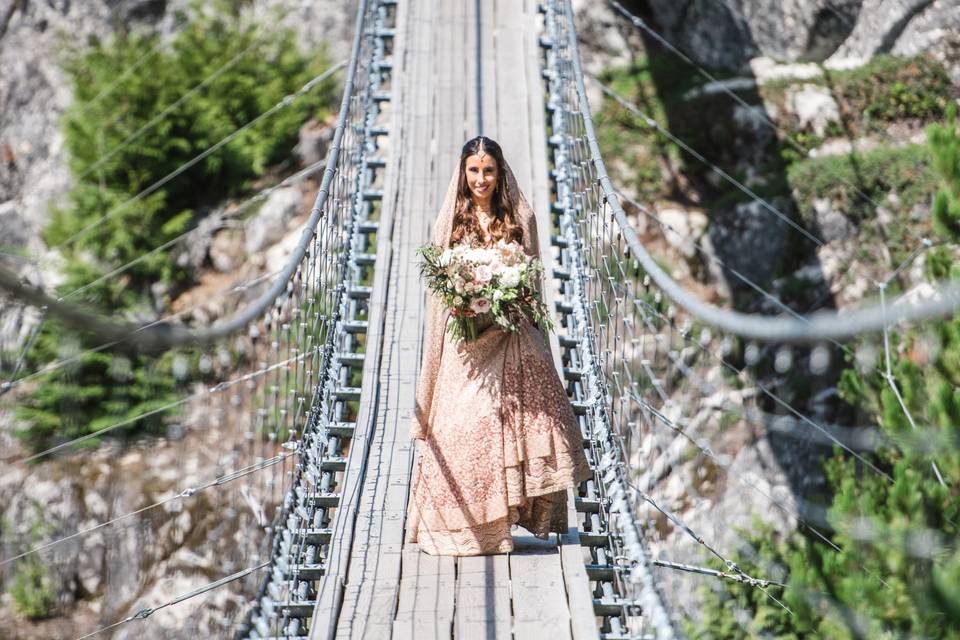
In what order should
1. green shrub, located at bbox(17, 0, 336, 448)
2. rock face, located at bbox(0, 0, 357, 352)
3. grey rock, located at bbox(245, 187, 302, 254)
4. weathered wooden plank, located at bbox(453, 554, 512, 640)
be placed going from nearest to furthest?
weathered wooden plank, located at bbox(453, 554, 512, 640) < green shrub, located at bbox(17, 0, 336, 448) < grey rock, located at bbox(245, 187, 302, 254) < rock face, located at bbox(0, 0, 357, 352)

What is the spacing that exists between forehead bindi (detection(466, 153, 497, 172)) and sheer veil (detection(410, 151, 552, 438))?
5 cm

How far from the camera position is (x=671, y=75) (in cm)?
980

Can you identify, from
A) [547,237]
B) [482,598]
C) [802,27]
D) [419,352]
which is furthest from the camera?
[802,27]

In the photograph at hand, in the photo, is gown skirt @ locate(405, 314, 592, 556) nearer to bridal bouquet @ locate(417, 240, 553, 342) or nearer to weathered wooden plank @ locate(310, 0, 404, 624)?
bridal bouquet @ locate(417, 240, 553, 342)

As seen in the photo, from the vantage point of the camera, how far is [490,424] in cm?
330

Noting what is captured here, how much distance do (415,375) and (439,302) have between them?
3.89ft

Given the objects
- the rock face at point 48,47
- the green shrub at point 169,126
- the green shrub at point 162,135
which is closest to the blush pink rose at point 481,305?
the green shrub at point 162,135

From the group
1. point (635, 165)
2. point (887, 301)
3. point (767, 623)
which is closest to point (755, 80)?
point (635, 165)

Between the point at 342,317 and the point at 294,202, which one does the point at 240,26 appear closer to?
the point at 294,202

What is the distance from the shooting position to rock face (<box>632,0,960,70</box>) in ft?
28.7

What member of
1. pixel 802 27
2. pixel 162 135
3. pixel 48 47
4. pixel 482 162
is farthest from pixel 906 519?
pixel 48 47

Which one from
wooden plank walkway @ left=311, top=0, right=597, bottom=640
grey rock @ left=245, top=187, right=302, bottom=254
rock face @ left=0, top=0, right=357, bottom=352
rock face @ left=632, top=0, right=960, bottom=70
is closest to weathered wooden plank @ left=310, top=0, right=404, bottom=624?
wooden plank walkway @ left=311, top=0, right=597, bottom=640

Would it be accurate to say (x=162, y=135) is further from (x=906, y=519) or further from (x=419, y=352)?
(x=906, y=519)

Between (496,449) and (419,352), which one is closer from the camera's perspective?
(496,449)
